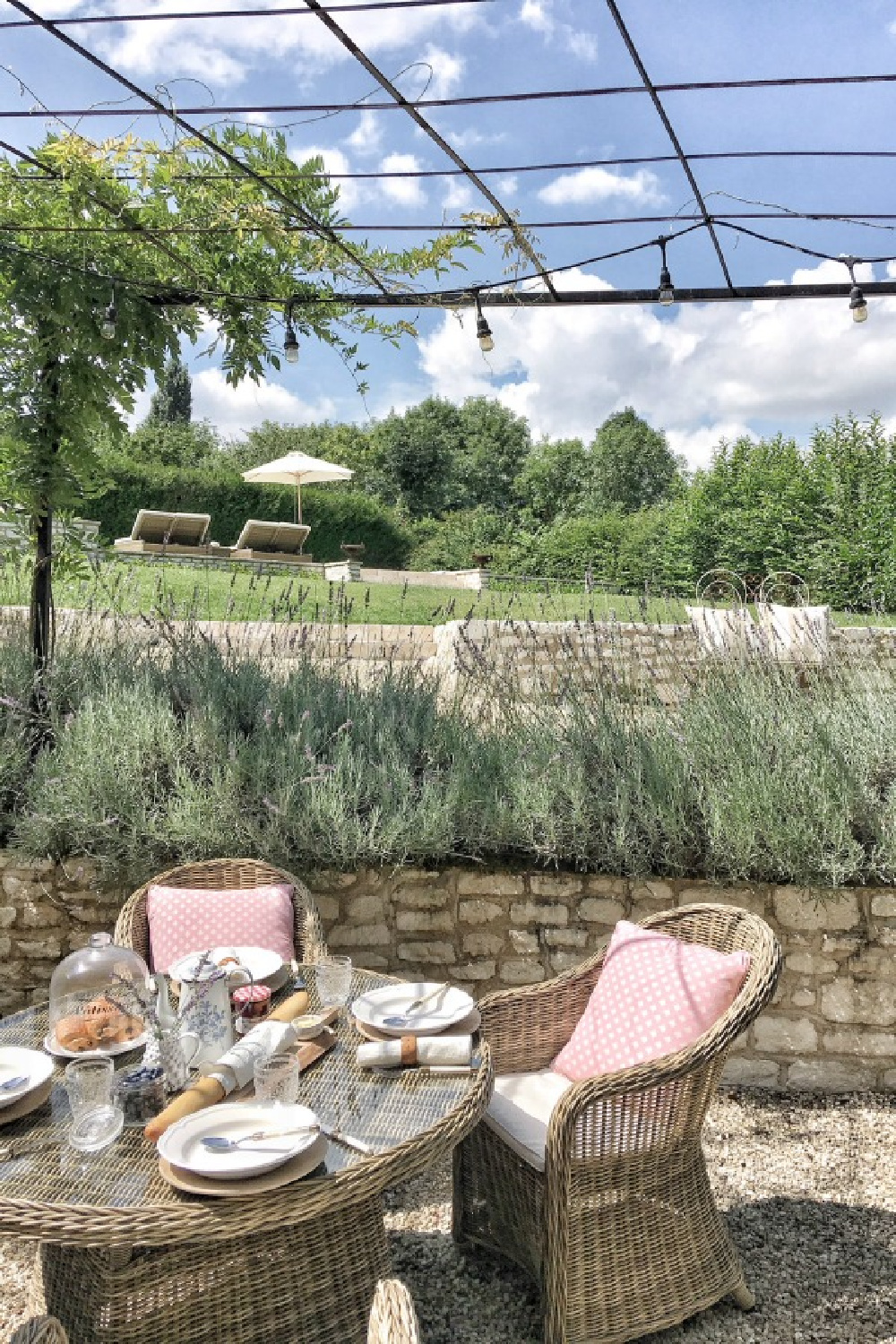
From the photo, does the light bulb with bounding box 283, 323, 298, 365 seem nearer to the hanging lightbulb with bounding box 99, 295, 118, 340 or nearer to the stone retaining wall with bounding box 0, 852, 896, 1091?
the hanging lightbulb with bounding box 99, 295, 118, 340

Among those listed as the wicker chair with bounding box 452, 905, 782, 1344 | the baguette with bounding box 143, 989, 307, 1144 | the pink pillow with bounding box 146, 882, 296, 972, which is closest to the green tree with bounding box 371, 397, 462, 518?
the pink pillow with bounding box 146, 882, 296, 972

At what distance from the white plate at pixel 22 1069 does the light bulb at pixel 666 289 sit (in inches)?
160

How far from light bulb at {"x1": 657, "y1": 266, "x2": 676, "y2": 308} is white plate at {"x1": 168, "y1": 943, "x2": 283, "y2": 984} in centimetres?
353

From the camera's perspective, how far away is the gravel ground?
7.79 feet

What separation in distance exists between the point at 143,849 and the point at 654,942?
1.93 metres

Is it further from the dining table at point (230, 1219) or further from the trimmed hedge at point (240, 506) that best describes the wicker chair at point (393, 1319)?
the trimmed hedge at point (240, 506)

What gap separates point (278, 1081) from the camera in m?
1.88

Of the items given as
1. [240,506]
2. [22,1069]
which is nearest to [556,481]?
[240,506]

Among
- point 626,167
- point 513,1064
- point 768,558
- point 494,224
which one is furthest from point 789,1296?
point 768,558

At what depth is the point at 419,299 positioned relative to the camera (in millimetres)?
4906

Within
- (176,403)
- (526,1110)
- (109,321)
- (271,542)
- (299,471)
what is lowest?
(526,1110)

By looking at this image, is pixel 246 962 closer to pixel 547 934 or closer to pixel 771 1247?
pixel 547 934

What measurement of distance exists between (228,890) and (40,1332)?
196 centimetres

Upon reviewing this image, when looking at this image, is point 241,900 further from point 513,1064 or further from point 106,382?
point 106,382
